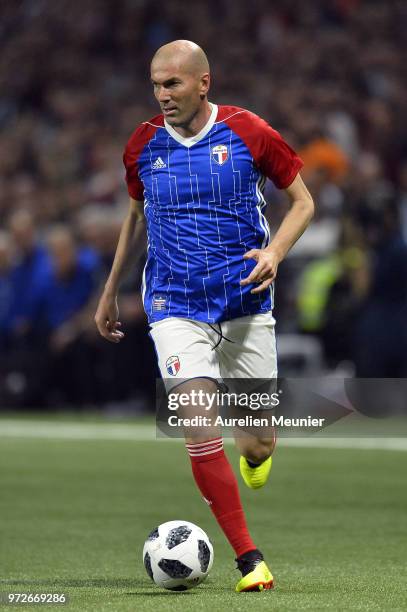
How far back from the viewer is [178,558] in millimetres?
6406

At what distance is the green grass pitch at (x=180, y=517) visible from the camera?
6.30 meters

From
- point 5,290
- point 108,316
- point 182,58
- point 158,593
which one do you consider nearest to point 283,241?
point 182,58

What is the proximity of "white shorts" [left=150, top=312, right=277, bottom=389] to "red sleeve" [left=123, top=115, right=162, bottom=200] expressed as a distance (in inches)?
26.3

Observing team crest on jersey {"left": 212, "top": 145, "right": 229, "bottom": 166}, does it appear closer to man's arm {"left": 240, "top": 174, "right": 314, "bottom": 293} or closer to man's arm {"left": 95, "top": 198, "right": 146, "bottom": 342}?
man's arm {"left": 240, "top": 174, "right": 314, "bottom": 293}

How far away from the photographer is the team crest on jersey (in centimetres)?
675

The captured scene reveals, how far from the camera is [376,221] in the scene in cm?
1529

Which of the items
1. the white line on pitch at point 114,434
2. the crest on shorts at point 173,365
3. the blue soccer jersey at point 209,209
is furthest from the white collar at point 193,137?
the white line on pitch at point 114,434

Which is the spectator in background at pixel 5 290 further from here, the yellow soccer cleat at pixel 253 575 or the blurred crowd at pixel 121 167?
the yellow soccer cleat at pixel 253 575

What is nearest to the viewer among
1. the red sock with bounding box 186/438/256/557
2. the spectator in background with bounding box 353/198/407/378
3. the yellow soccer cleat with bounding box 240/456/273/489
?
the red sock with bounding box 186/438/256/557

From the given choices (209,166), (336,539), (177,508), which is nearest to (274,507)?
(177,508)

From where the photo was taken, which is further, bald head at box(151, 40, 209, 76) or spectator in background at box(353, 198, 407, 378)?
spectator in background at box(353, 198, 407, 378)

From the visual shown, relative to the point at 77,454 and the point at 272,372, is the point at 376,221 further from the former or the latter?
the point at 272,372

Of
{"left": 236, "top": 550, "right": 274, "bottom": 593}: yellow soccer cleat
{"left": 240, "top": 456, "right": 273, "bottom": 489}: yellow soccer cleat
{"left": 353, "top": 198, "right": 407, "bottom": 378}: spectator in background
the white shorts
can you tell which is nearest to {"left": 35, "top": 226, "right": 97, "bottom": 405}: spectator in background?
{"left": 353, "top": 198, "right": 407, "bottom": 378}: spectator in background

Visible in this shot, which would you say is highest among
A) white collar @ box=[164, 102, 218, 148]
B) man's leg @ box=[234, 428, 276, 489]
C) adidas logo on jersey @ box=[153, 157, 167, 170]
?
white collar @ box=[164, 102, 218, 148]
